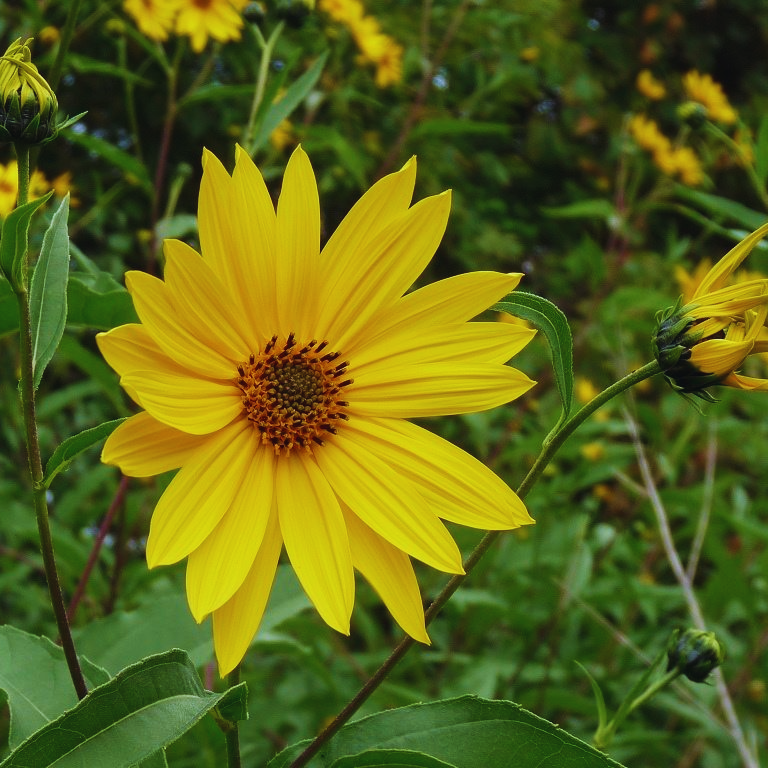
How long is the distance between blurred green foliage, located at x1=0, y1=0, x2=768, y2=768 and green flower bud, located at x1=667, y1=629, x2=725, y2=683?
0.17 meters

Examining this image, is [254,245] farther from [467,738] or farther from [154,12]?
[154,12]

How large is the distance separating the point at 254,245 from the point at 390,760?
424 mm

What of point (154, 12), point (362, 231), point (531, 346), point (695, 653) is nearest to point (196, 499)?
point (362, 231)

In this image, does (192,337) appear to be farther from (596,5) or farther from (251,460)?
(596,5)

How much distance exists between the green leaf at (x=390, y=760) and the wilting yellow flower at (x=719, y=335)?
13.2 inches

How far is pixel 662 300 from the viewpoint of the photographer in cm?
233

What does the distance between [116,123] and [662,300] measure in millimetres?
2200

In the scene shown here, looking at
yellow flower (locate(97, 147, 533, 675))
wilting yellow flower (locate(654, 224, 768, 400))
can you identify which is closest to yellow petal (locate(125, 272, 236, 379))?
yellow flower (locate(97, 147, 533, 675))

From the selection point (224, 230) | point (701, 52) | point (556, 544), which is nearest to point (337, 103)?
point (556, 544)

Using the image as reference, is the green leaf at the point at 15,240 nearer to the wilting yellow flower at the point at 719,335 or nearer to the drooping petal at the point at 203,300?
the drooping petal at the point at 203,300

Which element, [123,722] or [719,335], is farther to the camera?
[719,335]

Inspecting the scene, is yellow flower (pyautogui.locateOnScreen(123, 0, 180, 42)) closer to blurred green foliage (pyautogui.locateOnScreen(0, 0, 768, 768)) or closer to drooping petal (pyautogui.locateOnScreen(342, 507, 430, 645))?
blurred green foliage (pyautogui.locateOnScreen(0, 0, 768, 768))

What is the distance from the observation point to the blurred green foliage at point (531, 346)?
174 cm

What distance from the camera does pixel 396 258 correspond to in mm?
810
